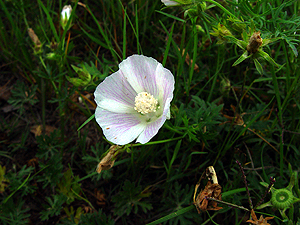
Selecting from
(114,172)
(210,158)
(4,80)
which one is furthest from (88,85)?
(4,80)

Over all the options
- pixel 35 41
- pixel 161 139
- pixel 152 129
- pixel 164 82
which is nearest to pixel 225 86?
pixel 161 139

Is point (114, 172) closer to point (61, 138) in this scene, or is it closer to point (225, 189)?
point (61, 138)

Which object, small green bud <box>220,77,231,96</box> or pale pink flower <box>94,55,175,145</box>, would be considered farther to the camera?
small green bud <box>220,77,231,96</box>

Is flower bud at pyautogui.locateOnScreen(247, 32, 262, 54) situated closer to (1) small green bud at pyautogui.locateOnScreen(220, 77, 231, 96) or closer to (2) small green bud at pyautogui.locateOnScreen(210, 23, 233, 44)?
(2) small green bud at pyautogui.locateOnScreen(210, 23, 233, 44)

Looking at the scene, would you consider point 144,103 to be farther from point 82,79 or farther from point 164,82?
point 82,79

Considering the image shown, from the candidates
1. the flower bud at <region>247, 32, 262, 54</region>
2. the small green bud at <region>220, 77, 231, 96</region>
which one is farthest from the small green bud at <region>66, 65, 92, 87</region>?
the flower bud at <region>247, 32, 262, 54</region>

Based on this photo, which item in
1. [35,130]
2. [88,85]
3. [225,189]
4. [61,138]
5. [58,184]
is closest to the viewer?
[225,189]

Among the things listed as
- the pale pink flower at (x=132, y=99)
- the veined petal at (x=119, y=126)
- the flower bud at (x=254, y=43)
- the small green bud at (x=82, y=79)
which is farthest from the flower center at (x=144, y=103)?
the flower bud at (x=254, y=43)
